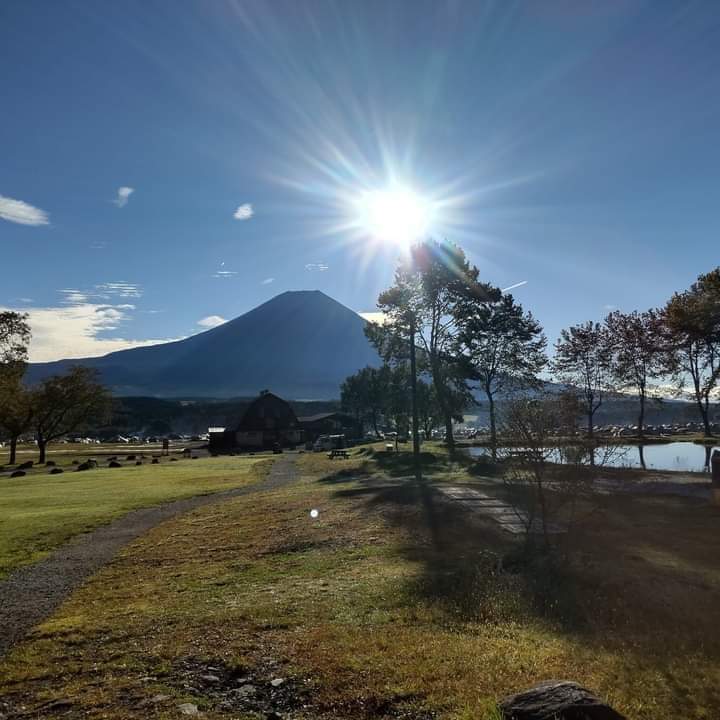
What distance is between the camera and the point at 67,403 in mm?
64812

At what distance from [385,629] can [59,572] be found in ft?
29.4

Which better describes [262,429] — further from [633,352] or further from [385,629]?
[385,629]

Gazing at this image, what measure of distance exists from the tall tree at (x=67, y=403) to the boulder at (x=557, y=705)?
65.0 meters

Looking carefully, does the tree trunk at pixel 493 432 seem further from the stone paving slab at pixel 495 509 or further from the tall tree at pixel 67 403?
→ the tall tree at pixel 67 403

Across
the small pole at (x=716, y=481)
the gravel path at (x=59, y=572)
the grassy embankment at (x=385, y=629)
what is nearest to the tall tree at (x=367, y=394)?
the gravel path at (x=59, y=572)

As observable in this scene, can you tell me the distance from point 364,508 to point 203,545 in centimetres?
542

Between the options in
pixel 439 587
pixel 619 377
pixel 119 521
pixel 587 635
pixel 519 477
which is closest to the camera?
pixel 587 635

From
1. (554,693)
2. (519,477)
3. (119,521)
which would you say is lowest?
(119,521)

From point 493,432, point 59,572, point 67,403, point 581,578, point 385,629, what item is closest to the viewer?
point 385,629

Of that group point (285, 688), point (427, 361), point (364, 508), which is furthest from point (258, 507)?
point (427, 361)

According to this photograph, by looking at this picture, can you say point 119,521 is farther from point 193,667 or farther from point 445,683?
point 445,683

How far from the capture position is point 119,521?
785 inches

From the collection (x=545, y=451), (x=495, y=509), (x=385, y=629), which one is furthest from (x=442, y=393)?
(x=385, y=629)

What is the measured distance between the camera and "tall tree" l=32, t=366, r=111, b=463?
63.3m
